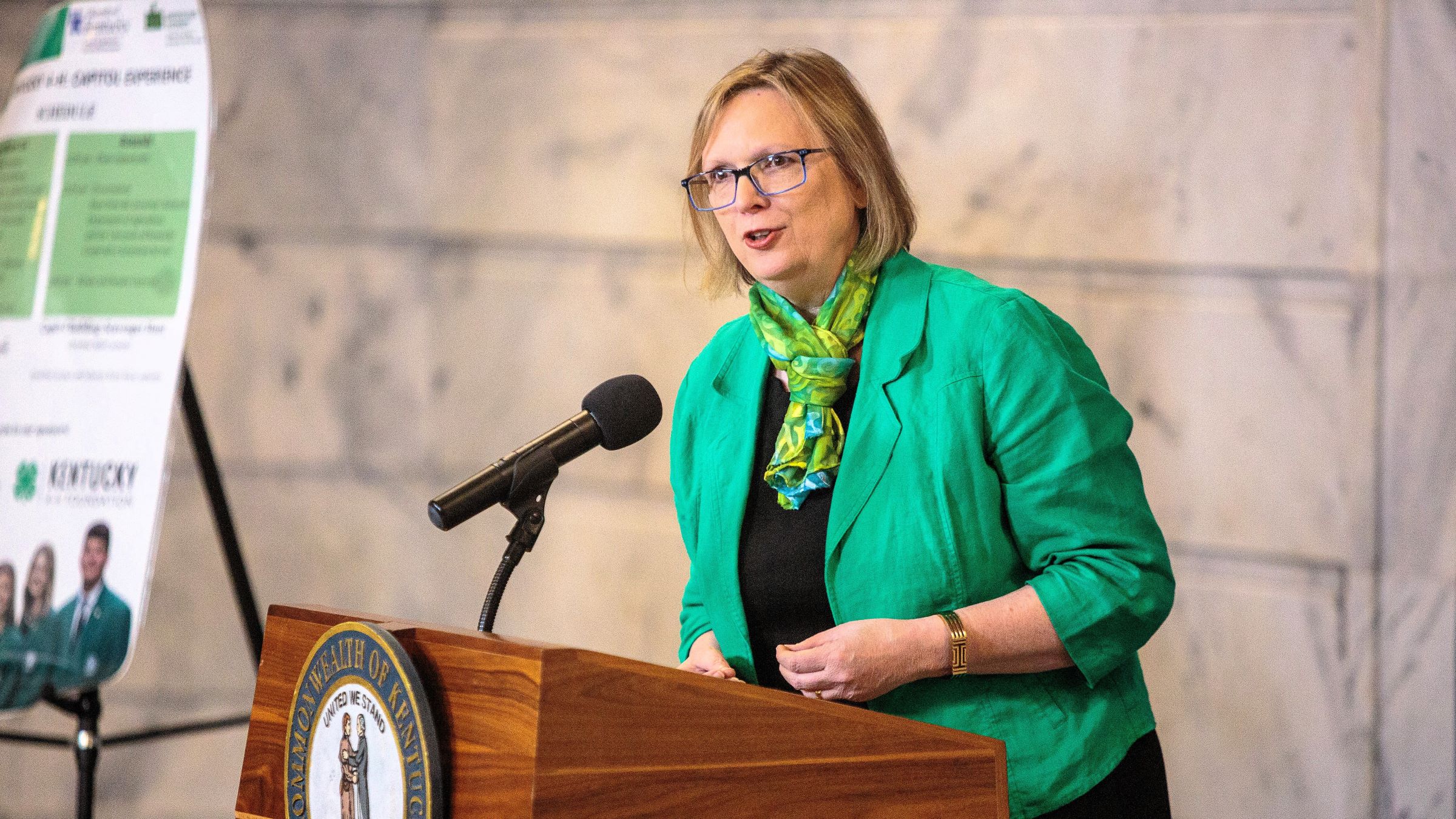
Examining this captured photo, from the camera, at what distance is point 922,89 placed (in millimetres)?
2949

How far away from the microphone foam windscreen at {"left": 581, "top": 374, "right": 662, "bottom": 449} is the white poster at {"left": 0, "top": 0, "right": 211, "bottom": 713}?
1482mm

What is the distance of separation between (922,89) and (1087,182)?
46cm

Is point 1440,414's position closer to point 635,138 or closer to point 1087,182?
point 1087,182

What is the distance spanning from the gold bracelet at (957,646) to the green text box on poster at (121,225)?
5.97ft

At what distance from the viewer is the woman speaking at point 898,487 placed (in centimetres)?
157

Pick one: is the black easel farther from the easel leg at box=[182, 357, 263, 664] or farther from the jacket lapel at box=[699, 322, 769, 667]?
the jacket lapel at box=[699, 322, 769, 667]

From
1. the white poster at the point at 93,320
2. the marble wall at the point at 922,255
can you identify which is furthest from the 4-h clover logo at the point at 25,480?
the marble wall at the point at 922,255

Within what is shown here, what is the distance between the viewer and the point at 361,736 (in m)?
1.17

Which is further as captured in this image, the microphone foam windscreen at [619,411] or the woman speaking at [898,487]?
the woman speaking at [898,487]

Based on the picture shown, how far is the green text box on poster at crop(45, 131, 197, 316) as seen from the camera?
2.58 meters

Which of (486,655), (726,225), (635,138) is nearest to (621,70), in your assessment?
(635,138)

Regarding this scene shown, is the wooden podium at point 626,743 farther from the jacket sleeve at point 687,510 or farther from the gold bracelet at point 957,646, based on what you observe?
the jacket sleeve at point 687,510

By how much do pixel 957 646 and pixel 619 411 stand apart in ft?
1.68

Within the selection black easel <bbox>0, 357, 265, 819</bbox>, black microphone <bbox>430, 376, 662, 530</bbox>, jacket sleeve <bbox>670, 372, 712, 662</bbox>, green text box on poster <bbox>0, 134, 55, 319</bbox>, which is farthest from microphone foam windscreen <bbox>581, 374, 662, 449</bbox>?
green text box on poster <bbox>0, 134, 55, 319</bbox>
